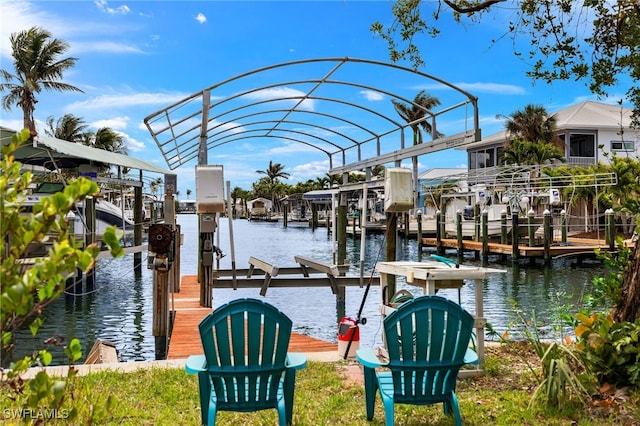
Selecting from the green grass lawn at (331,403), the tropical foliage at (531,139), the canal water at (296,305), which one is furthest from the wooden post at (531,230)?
the green grass lawn at (331,403)

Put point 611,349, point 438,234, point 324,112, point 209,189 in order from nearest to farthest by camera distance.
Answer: point 611,349
point 209,189
point 324,112
point 438,234

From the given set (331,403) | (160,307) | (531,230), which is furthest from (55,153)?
(531,230)

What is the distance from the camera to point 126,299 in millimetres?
14828

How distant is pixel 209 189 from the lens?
862 cm

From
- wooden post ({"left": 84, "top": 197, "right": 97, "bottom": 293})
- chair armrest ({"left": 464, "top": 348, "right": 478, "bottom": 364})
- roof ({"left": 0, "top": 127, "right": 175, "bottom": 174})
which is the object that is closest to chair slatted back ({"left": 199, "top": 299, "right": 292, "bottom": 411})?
chair armrest ({"left": 464, "top": 348, "right": 478, "bottom": 364})

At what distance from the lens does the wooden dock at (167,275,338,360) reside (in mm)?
6949

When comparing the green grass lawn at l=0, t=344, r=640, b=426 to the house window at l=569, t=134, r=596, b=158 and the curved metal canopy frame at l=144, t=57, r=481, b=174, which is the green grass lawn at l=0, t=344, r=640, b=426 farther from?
the house window at l=569, t=134, r=596, b=158

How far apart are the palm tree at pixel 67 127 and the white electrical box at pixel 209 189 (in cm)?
3594

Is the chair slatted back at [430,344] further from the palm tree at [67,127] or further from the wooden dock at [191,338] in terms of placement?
the palm tree at [67,127]

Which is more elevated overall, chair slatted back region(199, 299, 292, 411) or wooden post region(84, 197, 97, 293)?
wooden post region(84, 197, 97, 293)

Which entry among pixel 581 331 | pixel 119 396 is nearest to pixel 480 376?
pixel 581 331

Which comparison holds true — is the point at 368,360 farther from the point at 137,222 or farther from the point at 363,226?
the point at 137,222

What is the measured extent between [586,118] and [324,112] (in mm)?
32944

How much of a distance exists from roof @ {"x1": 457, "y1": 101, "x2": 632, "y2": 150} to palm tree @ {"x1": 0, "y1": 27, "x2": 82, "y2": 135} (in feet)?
84.4
